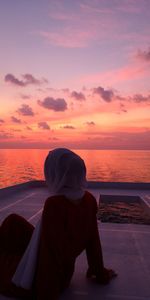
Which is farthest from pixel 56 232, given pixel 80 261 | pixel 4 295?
pixel 80 261

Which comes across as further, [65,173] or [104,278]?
[104,278]

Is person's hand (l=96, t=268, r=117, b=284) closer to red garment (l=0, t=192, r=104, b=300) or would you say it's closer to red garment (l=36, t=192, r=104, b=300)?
red garment (l=0, t=192, r=104, b=300)

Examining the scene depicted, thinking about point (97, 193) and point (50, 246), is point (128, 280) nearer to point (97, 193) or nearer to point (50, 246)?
point (50, 246)

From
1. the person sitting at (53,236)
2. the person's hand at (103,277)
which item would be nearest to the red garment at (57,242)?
the person sitting at (53,236)

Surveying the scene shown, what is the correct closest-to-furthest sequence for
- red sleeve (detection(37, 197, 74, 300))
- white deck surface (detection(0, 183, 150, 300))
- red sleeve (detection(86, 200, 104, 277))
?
red sleeve (detection(37, 197, 74, 300)) → white deck surface (detection(0, 183, 150, 300)) → red sleeve (detection(86, 200, 104, 277))

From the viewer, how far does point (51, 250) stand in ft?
8.36

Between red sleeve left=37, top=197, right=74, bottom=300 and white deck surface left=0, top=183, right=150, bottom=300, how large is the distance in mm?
424

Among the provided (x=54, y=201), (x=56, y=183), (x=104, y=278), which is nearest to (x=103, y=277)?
(x=104, y=278)

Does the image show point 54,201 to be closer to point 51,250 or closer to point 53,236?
point 53,236

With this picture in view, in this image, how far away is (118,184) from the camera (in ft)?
38.4

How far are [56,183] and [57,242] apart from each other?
50 centimetres

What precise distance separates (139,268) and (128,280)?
42 cm

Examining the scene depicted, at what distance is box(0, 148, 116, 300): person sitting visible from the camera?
2.53m

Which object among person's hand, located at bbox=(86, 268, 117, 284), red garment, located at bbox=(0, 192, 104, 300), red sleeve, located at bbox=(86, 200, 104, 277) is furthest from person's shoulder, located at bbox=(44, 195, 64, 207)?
person's hand, located at bbox=(86, 268, 117, 284)
